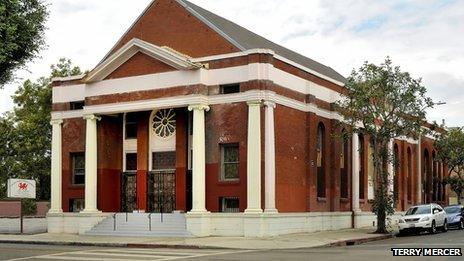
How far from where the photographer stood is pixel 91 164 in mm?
37969

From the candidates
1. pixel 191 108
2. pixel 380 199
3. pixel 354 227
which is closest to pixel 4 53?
pixel 191 108

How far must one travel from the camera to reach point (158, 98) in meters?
36.0

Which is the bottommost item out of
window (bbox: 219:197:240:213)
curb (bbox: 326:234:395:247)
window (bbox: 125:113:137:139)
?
curb (bbox: 326:234:395:247)

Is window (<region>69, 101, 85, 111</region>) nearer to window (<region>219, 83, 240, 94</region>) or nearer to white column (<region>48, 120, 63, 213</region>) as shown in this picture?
white column (<region>48, 120, 63, 213</region>)

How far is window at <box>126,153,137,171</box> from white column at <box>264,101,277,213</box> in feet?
30.5

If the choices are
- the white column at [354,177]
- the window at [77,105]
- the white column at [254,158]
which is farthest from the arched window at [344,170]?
the window at [77,105]

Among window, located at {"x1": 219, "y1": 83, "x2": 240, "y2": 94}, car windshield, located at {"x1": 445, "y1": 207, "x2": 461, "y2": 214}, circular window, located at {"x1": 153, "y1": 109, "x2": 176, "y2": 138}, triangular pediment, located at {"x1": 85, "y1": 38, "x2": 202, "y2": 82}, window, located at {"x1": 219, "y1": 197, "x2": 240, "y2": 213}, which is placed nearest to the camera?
window, located at {"x1": 219, "y1": 197, "x2": 240, "y2": 213}

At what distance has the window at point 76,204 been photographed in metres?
39.5

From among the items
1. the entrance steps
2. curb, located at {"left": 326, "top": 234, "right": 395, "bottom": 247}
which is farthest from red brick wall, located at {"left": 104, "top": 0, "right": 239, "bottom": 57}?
curb, located at {"left": 326, "top": 234, "right": 395, "bottom": 247}

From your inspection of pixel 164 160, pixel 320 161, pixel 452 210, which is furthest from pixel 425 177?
pixel 164 160

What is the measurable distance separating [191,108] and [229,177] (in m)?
3.97

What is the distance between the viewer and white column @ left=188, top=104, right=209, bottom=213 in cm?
3394

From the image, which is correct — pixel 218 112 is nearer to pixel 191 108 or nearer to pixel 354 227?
pixel 191 108

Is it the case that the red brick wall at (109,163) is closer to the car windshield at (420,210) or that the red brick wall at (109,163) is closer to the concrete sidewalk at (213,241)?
the concrete sidewalk at (213,241)
